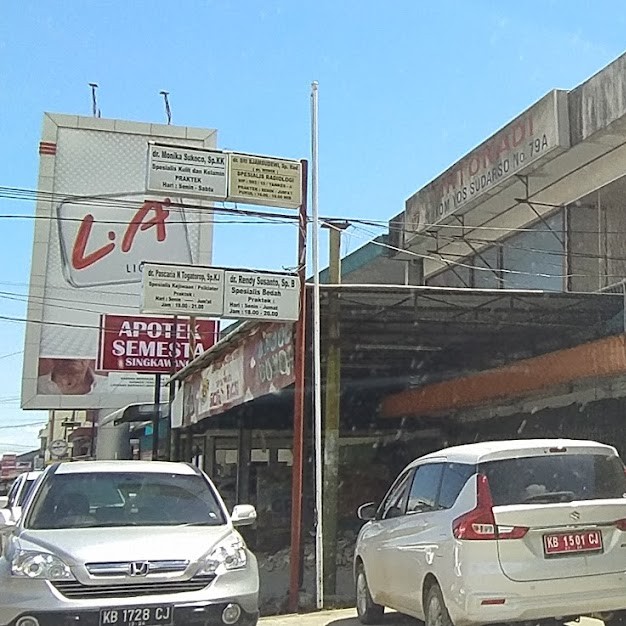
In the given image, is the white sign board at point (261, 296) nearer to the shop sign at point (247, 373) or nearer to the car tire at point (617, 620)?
the shop sign at point (247, 373)

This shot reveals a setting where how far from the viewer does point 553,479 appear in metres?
7.46

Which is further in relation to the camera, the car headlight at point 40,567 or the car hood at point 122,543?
the car hood at point 122,543

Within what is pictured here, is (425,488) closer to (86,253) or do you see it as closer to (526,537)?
(526,537)

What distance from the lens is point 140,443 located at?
37.4 meters

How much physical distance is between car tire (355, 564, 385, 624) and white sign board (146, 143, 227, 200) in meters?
5.66

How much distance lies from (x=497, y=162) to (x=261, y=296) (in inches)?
354

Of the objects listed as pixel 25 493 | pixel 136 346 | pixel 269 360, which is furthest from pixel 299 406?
pixel 136 346

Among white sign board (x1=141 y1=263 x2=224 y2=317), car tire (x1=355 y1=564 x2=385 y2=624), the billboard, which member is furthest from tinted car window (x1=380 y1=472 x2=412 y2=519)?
the billboard

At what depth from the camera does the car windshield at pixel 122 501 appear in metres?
7.94

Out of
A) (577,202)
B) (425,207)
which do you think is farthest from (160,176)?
(425,207)

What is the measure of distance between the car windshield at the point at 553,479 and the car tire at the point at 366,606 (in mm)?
2930

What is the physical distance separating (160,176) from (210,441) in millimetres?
16543

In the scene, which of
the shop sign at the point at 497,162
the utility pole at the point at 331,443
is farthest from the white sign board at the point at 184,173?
the shop sign at the point at 497,162

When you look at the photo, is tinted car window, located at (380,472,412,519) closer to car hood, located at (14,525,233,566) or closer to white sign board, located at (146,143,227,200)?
car hood, located at (14,525,233,566)
